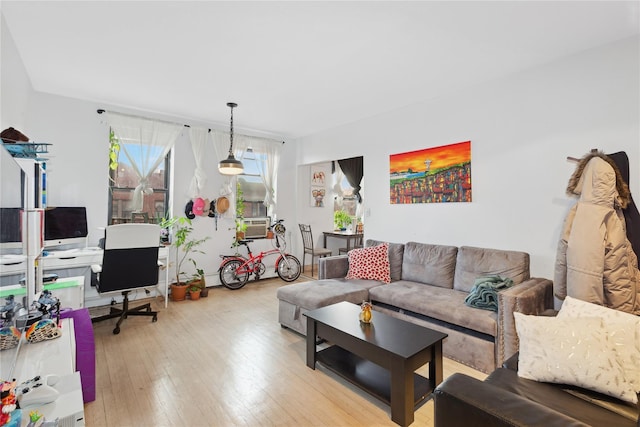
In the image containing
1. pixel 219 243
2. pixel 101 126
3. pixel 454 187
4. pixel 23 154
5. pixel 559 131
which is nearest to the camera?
pixel 23 154

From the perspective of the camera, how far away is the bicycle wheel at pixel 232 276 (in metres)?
4.96

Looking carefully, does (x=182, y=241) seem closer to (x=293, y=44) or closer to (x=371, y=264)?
(x=371, y=264)

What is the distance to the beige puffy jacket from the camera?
210 centimetres

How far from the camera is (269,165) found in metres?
5.70

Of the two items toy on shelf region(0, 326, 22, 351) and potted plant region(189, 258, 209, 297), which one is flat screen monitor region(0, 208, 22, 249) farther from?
potted plant region(189, 258, 209, 297)

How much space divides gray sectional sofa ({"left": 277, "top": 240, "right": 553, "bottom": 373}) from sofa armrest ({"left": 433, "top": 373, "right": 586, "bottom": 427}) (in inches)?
51.8

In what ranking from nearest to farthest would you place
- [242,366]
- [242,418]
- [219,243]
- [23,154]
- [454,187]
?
[242,418]
[23,154]
[242,366]
[454,187]
[219,243]

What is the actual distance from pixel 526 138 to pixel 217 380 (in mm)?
3572

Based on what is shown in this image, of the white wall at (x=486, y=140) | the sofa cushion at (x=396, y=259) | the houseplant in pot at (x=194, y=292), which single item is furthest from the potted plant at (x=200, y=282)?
the sofa cushion at (x=396, y=259)

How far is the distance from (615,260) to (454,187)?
1.64 m

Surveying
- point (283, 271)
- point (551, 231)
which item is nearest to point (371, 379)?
point (551, 231)

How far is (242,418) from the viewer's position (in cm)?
193

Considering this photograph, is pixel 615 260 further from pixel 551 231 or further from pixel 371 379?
pixel 371 379

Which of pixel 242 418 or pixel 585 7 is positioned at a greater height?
pixel 585 7
